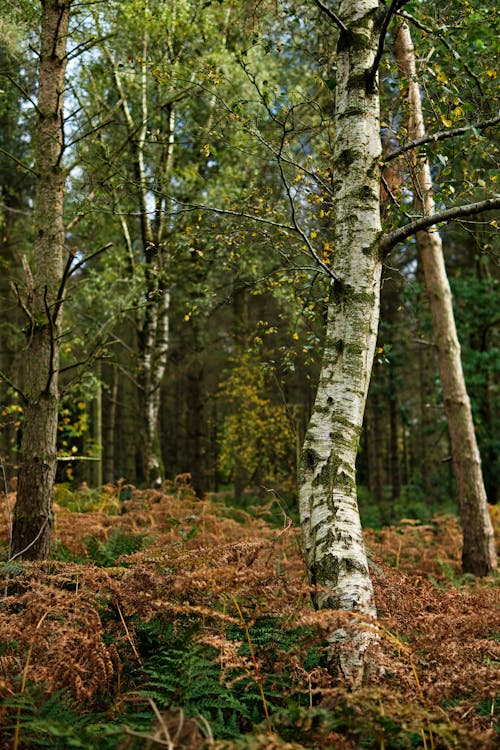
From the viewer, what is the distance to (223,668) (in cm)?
258

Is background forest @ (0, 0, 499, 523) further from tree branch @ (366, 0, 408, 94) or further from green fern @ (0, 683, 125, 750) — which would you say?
green fern @ (0, 683, 125, 750)

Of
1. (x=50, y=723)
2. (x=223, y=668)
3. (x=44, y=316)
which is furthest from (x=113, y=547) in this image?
(x=50, y=723)

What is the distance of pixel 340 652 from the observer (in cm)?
257

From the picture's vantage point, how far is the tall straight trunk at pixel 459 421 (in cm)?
738

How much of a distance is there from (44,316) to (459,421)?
5547 millimetres

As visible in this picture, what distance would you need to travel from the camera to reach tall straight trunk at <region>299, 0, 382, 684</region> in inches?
→ 115

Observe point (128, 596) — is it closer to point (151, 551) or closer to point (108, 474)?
point (151, 551)

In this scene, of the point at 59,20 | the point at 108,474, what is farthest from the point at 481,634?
the point at 108,474

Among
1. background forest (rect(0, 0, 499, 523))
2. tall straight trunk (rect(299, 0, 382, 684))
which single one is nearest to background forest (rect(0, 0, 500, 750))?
tall straight trunk (rect(299, 0, 382, 684))

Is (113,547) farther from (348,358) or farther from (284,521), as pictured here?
(348,358)

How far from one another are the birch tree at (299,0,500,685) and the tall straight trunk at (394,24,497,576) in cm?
366

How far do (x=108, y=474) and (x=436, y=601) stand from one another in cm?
1649

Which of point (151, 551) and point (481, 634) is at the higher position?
point (151, 551)

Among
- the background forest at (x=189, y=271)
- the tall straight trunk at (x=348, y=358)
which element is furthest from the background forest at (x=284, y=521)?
the background forest at (x=189, y=271)
